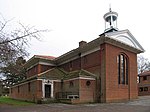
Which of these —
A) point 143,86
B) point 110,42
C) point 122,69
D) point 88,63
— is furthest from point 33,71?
point 143,86

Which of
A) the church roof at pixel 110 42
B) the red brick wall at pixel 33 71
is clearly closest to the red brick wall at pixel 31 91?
the red brick wall at pixel 33 71

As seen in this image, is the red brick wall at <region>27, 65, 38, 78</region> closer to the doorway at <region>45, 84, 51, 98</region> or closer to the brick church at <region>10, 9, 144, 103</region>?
the brick church at <region>10, 9, 144, 103</region>

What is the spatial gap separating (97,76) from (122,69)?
4.12 metres

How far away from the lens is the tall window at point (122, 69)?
3139 cm

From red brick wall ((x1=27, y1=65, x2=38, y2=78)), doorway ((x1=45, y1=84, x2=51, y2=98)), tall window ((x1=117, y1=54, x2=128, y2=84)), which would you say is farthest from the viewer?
red brick wall ((x1=27, y1=65, x2=38, y2=78))

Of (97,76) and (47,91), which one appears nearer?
(97,76)

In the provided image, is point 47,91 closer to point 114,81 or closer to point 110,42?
point 114,81

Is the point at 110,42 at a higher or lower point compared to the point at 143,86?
higher

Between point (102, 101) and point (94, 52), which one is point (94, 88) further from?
point (94, 52)

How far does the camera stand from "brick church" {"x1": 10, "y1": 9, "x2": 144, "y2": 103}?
29.0m

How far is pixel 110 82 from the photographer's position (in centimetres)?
2934

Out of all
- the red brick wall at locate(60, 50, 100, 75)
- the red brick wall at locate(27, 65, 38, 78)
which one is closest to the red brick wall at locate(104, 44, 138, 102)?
the red brick wall at locate(60, 50, 100, 75)

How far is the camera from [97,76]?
3023 centimetres

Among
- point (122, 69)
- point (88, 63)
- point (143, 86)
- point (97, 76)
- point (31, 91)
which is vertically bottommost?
point (31, 91)
